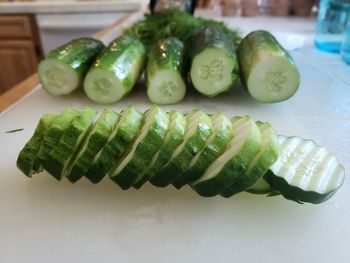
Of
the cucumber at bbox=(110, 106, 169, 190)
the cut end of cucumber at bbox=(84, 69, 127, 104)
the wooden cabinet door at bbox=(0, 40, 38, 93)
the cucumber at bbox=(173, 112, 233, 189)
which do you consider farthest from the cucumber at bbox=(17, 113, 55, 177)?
the wooden cabinet door at bbox=(0, 40, 38, 93)

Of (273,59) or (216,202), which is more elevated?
(273,59)

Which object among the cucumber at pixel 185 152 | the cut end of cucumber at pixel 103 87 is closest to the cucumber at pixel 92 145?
the cucumber at pixel 185 152

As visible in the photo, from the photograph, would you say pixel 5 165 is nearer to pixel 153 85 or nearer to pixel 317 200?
pixel 153 85

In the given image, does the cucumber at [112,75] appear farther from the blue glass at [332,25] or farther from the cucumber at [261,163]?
the blue glass at [332,25]

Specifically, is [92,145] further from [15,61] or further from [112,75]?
[15,61]

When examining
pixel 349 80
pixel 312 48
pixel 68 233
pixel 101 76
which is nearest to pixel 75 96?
pixel 101 76

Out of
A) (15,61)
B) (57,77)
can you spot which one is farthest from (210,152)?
(15,61)

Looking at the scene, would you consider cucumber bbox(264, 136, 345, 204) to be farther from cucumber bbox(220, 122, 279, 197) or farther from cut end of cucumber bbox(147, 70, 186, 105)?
cut end of cucumber bbox(147, 70, 186, 105)
